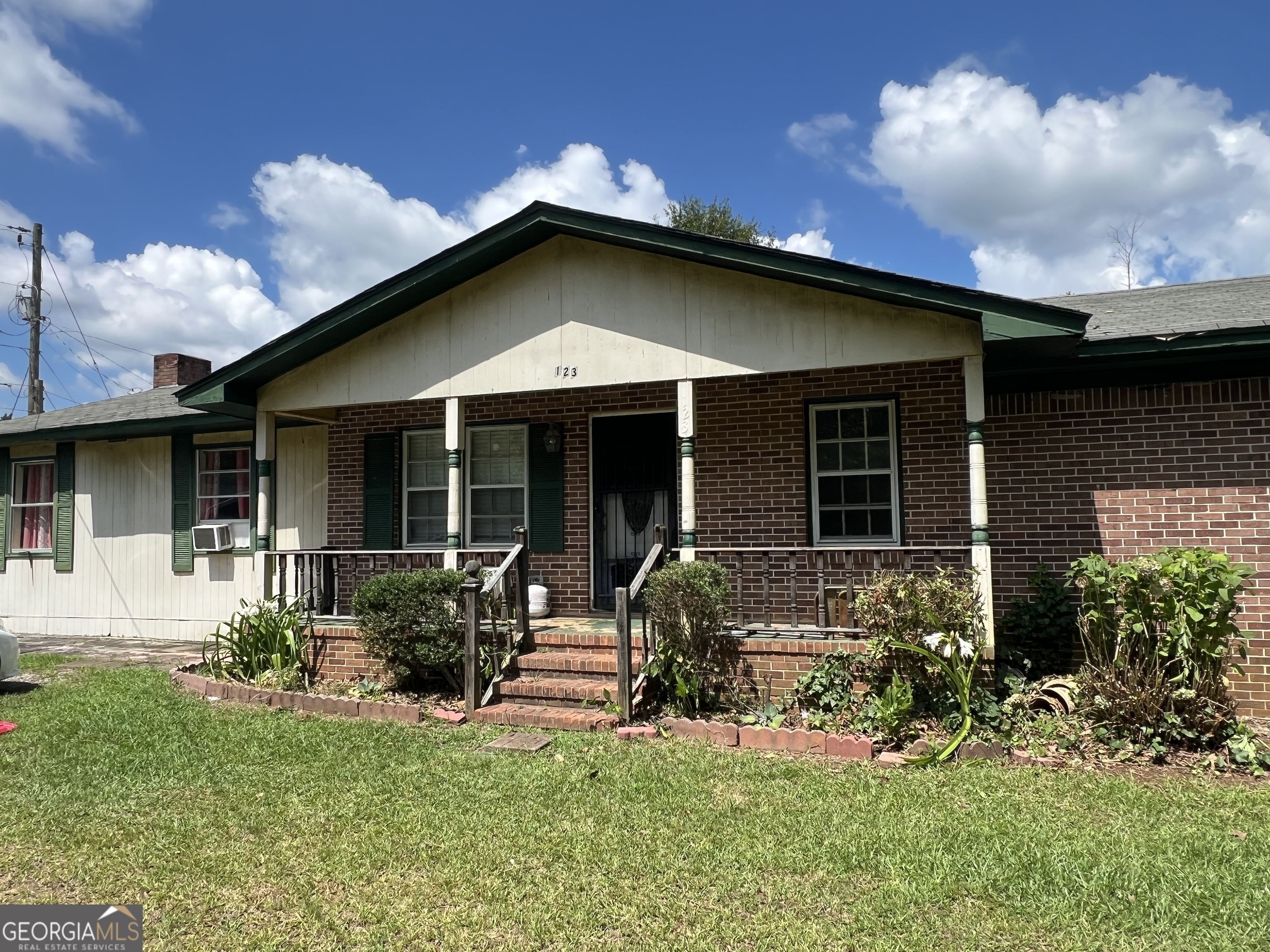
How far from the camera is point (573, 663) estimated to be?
7355 millimetres

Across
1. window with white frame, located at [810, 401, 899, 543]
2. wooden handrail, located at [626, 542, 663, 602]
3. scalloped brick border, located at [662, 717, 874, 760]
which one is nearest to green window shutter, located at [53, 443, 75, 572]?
wooden handrail, located at [626, 542, 663, 602]

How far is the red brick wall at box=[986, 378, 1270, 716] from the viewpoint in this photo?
283 inches

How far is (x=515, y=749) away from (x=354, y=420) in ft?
19.3

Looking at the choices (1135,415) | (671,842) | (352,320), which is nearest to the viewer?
(671,842)

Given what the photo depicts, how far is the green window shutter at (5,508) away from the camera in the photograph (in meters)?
13.2

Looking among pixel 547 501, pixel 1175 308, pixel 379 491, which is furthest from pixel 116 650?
pixel 1175 308

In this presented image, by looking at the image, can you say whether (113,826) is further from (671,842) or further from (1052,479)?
(1052,479)

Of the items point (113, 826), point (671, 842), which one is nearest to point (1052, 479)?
point (671, 842)

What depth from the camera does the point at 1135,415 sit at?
756cm

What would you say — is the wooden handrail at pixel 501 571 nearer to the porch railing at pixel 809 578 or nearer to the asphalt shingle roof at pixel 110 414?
the porch railing at pixel 809 578

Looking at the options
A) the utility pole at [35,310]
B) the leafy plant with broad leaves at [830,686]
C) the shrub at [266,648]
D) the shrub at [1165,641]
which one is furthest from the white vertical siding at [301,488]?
the utility pole at [35,310]

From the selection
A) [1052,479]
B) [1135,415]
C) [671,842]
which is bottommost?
[671,842]

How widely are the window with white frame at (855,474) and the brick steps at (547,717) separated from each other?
316 cm

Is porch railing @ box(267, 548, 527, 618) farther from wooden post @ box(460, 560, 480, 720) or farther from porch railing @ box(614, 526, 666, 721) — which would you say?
porch railing @ box(614, 526, 666, 721)
